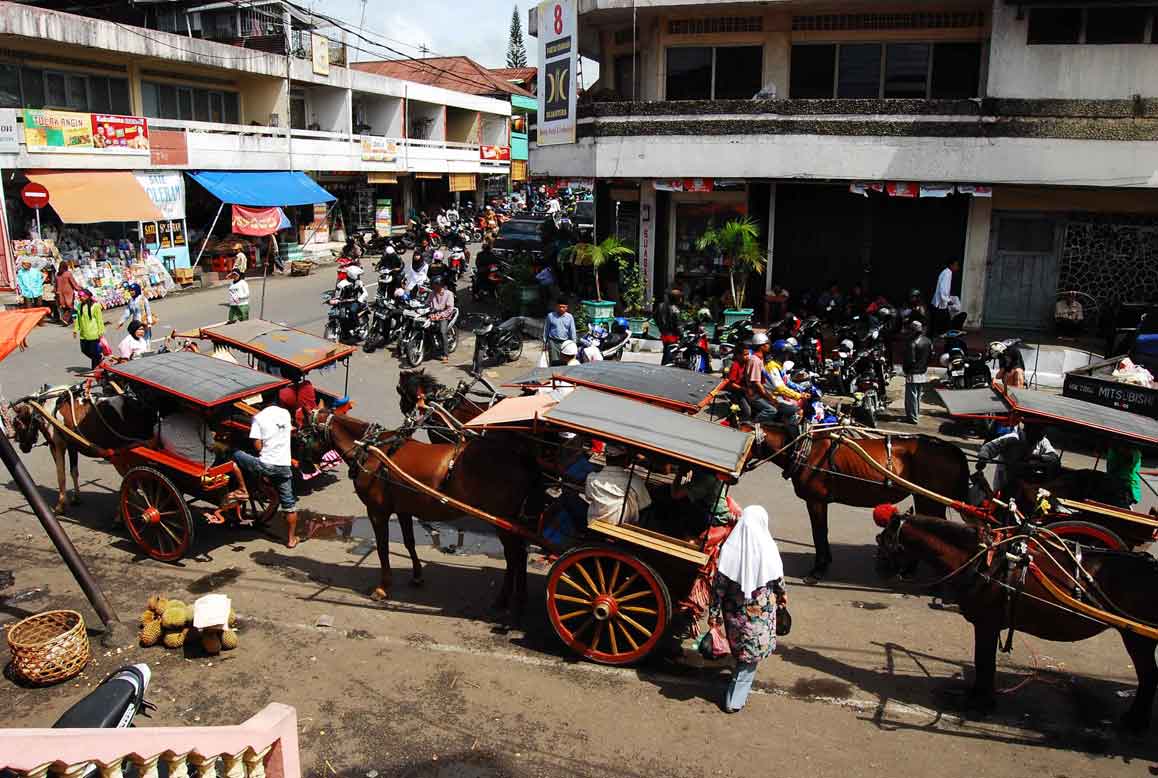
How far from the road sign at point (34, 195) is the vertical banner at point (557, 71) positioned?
36.7 feet

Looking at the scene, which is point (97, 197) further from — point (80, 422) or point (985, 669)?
point (985, 669)

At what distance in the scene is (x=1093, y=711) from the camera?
21.6 feet

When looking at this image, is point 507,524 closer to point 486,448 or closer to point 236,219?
point 486,448

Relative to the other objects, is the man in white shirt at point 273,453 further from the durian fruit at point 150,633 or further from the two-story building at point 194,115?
the two-story building at point 194,115

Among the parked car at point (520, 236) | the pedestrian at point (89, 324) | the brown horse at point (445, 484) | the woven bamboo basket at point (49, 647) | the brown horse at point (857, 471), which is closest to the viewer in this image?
the woven bamboo basket at point (49, 647)

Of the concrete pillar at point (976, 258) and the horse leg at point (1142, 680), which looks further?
the concrete pillar at point (976, 258)

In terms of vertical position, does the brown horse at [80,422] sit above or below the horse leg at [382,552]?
above

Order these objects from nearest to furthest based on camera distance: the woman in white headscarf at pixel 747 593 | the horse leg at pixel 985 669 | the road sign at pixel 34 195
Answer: the woman in white headscarf at pixel 747 593, the horse leg at pixel 985 669, the road sign at pixel 34 195

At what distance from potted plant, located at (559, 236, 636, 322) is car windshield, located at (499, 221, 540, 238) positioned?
12.4 m

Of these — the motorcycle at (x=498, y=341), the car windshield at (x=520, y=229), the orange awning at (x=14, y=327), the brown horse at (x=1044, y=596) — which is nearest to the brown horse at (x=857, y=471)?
the brown horse at (x=1044, y=596)

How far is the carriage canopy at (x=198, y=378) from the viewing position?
8547 millimetres

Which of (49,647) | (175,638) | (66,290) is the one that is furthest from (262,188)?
(49,647)

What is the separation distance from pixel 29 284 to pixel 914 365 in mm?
18561

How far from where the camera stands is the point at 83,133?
2202 cm
